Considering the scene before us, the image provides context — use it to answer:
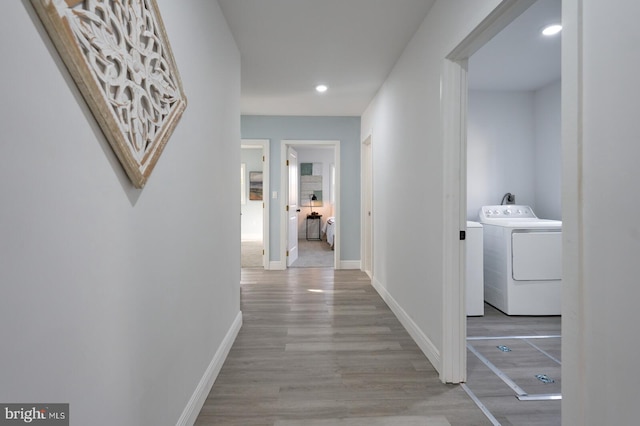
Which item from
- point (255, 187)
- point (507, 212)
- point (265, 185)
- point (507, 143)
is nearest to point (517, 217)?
point (507, 212)

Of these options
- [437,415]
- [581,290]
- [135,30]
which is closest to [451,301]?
[437,415]

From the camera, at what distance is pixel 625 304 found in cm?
95

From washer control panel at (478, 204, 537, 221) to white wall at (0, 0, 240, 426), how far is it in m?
3.25

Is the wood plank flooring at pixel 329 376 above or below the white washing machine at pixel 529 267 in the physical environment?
below

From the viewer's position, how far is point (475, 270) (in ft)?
10.8

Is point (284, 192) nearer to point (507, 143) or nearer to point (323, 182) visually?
point (507, 143)

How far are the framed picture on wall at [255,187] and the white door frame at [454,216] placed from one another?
7627 mm

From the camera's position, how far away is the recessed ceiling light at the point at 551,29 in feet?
8.73

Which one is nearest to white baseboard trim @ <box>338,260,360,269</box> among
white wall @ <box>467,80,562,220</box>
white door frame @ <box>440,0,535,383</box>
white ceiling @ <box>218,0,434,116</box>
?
white wall @ <box>467,80,562,220</box>

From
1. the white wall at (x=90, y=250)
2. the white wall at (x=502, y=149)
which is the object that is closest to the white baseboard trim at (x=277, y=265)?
the white wall at (x=502, y=149)

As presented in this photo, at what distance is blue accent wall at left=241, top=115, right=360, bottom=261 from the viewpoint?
5.41m

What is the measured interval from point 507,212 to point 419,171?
6.09 ft

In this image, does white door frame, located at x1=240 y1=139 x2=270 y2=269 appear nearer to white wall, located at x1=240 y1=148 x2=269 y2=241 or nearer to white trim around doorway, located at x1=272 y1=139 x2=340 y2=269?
white trim around doorway, located at x1=272 y1=139 x2=340 y2=269

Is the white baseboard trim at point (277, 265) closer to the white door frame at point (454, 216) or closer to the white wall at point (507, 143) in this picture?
the white wall at point (507, 143)
